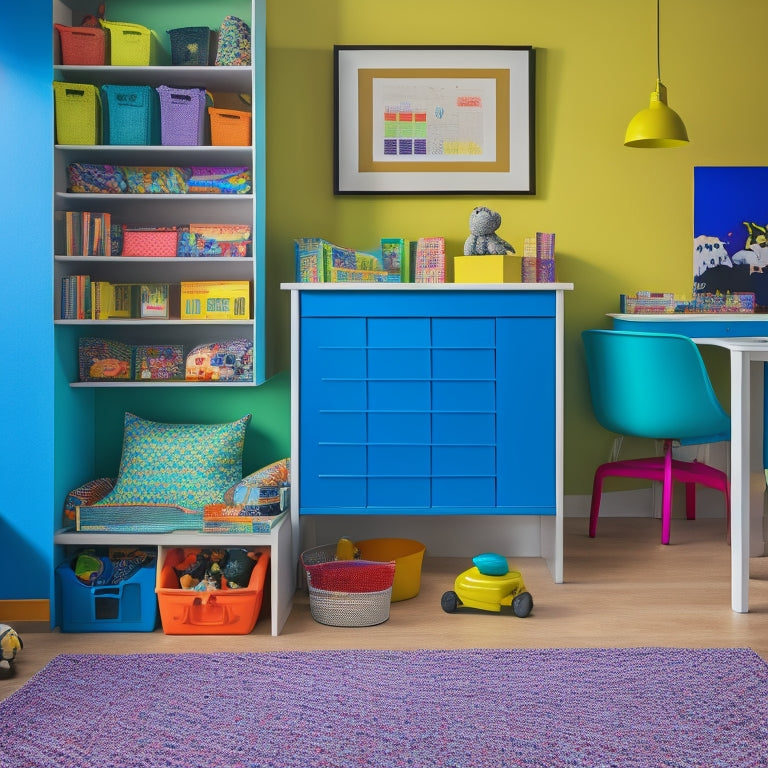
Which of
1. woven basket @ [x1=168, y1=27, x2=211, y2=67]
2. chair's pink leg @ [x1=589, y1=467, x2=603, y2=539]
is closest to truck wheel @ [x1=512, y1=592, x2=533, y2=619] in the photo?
chair's pink leg @ [x1=589, y1=467, x2=603, y2=539]

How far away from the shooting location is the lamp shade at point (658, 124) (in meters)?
3.41

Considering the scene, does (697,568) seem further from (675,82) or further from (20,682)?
(20,682)

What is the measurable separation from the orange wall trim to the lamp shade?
8.93 feet

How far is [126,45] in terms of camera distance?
10.2 ft

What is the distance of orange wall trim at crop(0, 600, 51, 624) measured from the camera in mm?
2654

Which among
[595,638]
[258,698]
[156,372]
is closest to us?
[258,698]

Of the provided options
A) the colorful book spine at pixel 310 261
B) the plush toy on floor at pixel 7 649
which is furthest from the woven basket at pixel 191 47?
the plush toy on floor at pixel 7 649

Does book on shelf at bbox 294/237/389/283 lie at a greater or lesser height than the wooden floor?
greater

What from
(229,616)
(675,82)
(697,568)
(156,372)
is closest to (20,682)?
(229,616)

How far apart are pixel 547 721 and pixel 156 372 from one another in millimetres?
1905

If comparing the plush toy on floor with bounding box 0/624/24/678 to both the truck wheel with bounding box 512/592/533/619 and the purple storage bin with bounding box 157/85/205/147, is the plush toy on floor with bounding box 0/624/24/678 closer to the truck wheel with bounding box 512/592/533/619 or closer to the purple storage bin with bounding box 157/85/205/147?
the truck wheel with bounding box 512/592/533/619

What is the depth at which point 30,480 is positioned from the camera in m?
2.69

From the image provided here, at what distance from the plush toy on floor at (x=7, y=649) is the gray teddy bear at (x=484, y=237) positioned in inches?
79.6

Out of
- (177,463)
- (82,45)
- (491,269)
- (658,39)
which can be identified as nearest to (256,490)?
(177,463)
